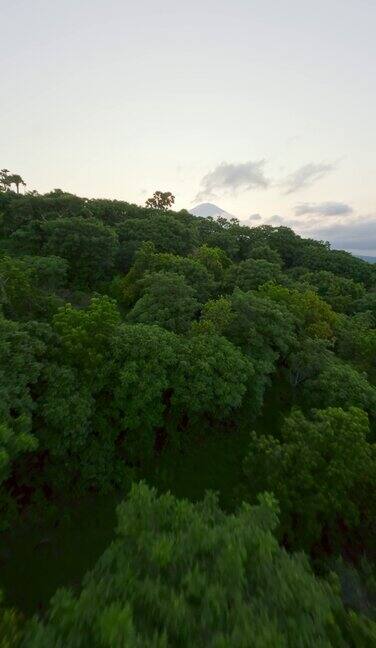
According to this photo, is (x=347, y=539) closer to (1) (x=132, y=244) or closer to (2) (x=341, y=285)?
(2) (x=341, y=285)

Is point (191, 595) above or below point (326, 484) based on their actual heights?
above

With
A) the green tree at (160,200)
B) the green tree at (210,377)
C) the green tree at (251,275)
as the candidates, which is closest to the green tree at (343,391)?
the green tree at (210,377)

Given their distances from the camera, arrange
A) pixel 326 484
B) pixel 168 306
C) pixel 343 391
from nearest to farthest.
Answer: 1. pixel 326 484
2. pixel 343 391
3. pixel 168 306

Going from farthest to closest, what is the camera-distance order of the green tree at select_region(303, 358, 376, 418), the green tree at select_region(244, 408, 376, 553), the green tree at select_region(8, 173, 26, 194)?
1. the green tree at select_region(8, 173, 26, 194)
2. the green tree at select_region(303, 358, 376, 418)
3. the green tree at select_region(244, 408, 376, 553)

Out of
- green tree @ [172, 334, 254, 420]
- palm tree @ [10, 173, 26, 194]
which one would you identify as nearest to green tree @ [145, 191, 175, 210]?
palm tree @ [10, 173, 26, 194]

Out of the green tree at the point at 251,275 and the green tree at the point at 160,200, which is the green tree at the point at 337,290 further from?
the green tree at the point at 160,200

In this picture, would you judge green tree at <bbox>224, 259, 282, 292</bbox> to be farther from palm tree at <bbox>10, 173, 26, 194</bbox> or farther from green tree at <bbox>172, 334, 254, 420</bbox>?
palm tree at <bbox>10, 173, 26, 194</bbox>

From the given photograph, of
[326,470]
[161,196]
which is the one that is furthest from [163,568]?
[161,196]

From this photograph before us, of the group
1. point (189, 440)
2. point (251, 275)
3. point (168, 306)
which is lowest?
point (189, 440)

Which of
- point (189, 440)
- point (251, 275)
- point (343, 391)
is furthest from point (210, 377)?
point (251, 275)

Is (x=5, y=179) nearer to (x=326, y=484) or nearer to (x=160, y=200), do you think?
(x=160, y=200)
